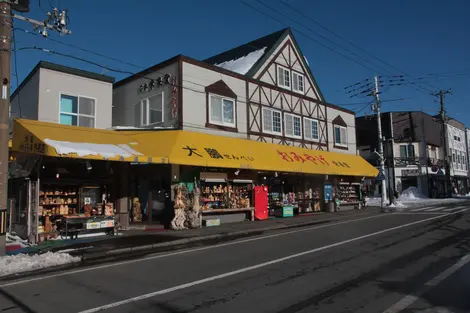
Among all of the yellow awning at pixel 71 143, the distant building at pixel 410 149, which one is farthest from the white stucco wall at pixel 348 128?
the distant building at pixel 410 149

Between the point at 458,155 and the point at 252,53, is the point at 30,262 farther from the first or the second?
the point at 458,155

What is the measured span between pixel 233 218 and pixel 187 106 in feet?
19.6

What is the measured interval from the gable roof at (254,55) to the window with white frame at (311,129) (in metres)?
2.63

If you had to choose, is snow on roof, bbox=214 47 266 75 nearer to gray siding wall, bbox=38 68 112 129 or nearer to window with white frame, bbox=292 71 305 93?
window with white frame, bbox=292 71 305 93

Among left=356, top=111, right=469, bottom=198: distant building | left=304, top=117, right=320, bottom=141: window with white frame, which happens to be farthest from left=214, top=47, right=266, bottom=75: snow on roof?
left=356, top=111, right=469, bottom=198: distant building

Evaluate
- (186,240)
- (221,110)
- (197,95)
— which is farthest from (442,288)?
(221,110)

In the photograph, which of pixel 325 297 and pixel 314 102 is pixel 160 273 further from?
pixel 314 102

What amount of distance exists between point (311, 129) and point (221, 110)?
28.5 ft

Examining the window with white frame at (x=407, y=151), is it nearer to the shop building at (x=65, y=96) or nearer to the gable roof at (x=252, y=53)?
the gable roof at (x=252, y=53)

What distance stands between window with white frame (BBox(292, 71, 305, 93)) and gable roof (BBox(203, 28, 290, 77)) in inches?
99.6

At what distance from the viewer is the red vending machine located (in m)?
20.7

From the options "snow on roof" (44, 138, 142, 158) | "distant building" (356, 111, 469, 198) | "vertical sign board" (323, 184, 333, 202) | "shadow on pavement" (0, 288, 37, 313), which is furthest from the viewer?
"distant building" (356, 111, 469, 198)

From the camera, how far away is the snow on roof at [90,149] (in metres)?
12.1

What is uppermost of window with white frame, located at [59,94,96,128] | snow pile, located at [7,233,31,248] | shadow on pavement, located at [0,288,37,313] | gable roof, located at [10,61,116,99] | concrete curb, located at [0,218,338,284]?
gable roof, located at [10,61,116,99]
